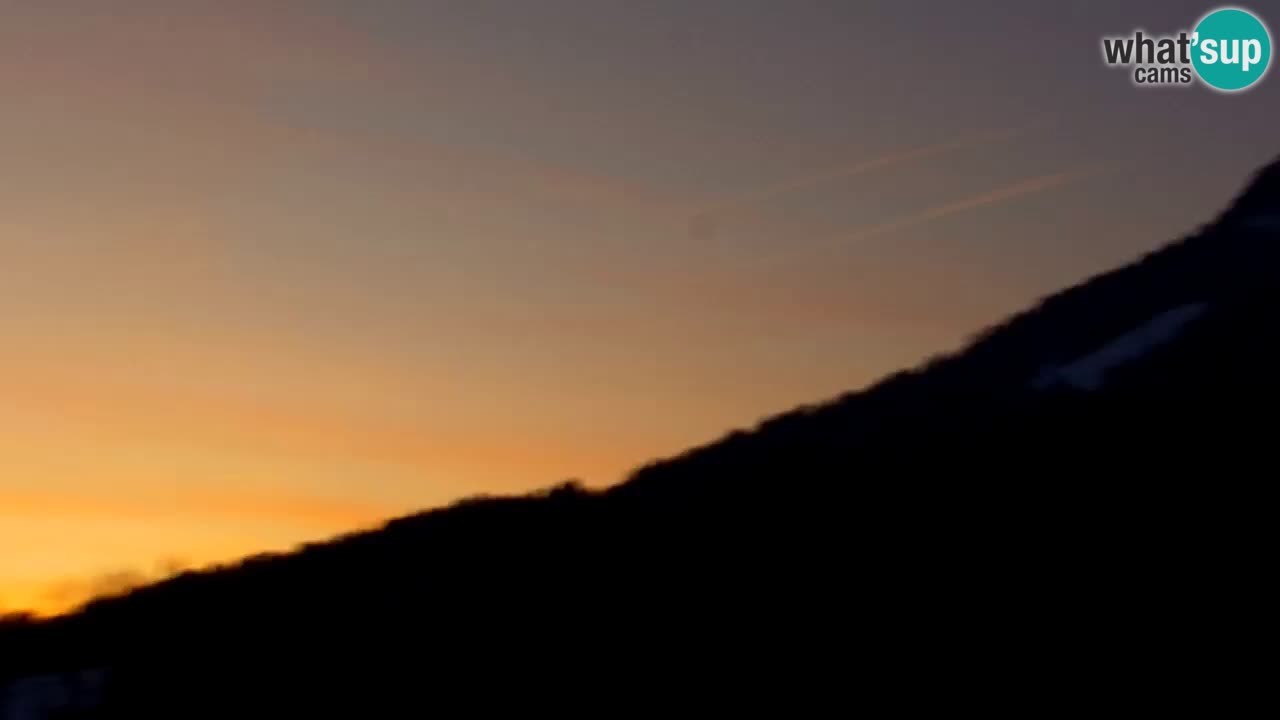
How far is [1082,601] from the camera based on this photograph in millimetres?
23891

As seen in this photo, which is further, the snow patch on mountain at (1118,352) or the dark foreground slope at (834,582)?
the snow patch on mountain at (1118,352)

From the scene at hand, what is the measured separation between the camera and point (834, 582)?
26219mm

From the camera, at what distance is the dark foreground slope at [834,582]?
23172mm

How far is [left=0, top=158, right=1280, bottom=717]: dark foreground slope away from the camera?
912 inches

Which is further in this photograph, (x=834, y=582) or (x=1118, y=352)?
(x=1118, y=352)

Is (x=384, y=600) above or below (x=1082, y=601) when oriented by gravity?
above

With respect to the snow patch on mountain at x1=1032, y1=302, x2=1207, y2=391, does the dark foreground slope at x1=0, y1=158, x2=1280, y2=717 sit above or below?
below

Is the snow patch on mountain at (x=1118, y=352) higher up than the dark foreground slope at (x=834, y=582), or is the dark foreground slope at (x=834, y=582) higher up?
the snow patch on mountain at (x=1118, y=352)

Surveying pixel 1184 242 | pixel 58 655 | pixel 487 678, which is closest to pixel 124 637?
pixel 58 655

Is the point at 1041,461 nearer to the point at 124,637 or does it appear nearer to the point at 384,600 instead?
the point at 384,600

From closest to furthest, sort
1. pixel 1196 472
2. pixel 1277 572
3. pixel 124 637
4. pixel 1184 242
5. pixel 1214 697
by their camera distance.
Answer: pixel 1214 697 → pixel 1277 572 → pixel 1196 472 → pixel 124 637 → pixel 1184 242

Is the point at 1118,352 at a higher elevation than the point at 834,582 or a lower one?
higher

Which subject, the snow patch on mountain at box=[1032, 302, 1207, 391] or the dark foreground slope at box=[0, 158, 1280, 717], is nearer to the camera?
the dark foreground slope at box=[0, 158, 1280, 717]

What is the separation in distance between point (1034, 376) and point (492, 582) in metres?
11.9
